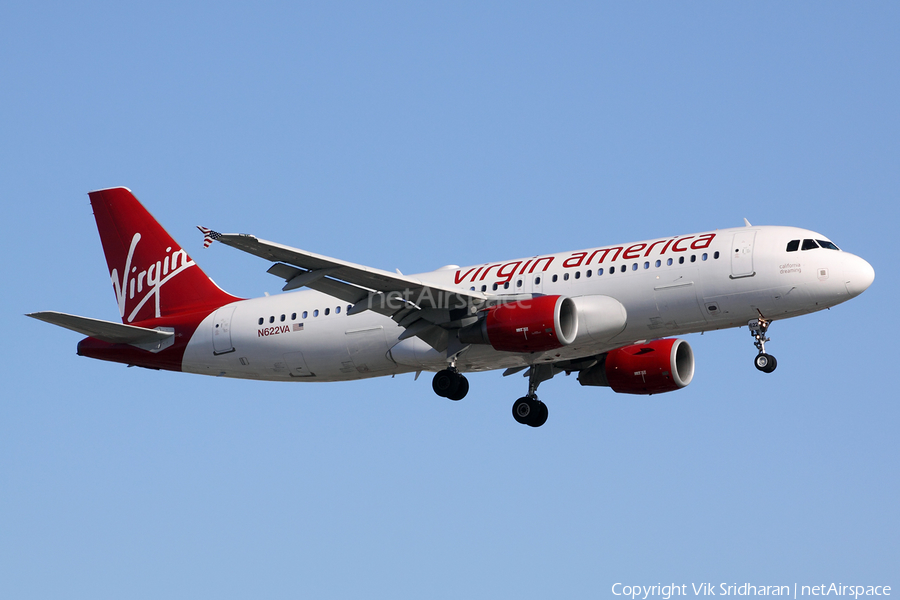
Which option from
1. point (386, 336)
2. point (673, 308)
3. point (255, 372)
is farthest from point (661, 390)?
point (255, 372)

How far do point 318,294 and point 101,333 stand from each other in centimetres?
767

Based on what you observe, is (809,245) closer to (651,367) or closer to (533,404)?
(651,367)

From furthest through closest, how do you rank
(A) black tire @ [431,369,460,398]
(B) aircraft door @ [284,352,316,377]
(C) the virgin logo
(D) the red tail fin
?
(C) the virgin logo → (D) the red tail fin → (B) aircraft door @ [284,352,316,377] → (A) black tire @ [431,369,460,398]

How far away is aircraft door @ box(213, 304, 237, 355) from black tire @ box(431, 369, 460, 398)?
745 centimetres

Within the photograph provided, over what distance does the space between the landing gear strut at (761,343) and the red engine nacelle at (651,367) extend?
5243 millimetres

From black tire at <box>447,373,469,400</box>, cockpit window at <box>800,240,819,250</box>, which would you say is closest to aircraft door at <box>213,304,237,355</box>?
black tire at <box>447,373,469,400</box>

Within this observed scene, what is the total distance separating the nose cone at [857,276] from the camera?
33969mm

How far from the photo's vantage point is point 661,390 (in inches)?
1591

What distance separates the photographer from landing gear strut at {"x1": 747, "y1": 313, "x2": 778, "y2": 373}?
114 feet

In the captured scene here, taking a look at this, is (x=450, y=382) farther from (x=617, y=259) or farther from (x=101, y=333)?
(x=101, y=333)

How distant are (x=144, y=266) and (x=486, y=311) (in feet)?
48.1

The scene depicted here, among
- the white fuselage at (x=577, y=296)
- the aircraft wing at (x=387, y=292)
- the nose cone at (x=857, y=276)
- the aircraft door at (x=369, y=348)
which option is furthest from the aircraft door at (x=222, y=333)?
the nose cone at (x=857, y=276)

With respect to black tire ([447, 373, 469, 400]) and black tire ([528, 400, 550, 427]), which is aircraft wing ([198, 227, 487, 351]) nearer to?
black tire ([447, 373, 469, 400])

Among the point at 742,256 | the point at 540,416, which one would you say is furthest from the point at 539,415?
the point at 742,256
